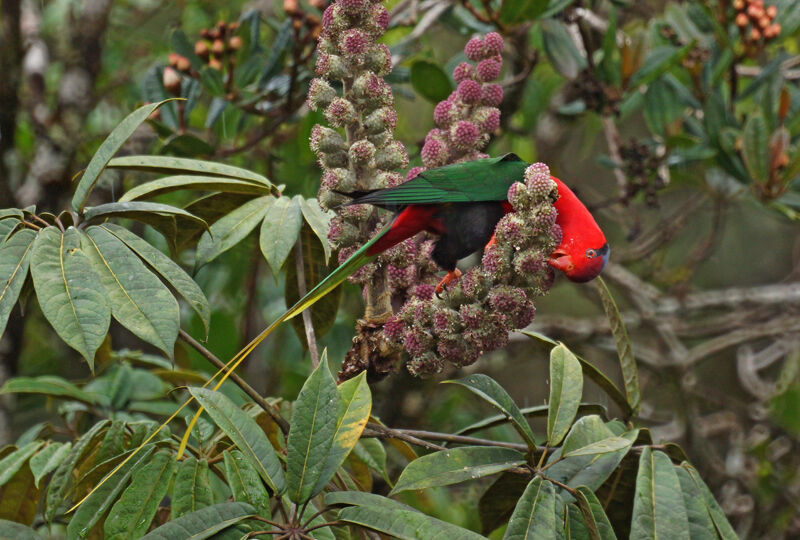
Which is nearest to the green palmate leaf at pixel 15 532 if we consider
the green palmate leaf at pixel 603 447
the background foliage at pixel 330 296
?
the background foliage at pixel 330 296

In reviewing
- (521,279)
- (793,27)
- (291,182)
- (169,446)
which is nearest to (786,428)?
(793,27)

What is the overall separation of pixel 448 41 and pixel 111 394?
3914mm

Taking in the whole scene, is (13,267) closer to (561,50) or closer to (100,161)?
(100,161)

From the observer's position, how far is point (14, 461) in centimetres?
182

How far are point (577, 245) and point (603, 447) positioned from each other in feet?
1.60

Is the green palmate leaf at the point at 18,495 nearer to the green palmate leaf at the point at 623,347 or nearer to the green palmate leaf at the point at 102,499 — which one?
the green palmate leaf at the point at 102,499

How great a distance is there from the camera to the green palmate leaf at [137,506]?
1.33 meters

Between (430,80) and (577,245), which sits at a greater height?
(430,80)

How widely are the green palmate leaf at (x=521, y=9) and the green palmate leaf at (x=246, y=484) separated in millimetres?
1980

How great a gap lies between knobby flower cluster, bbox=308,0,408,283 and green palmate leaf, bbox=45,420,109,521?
0.63 metres

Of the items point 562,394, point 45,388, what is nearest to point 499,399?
point 562,394

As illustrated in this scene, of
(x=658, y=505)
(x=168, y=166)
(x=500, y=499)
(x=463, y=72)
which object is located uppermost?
(x=463, y=72)

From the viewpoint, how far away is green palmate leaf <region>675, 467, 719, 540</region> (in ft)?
4.53

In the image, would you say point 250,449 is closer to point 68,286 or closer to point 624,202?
point 68,286
